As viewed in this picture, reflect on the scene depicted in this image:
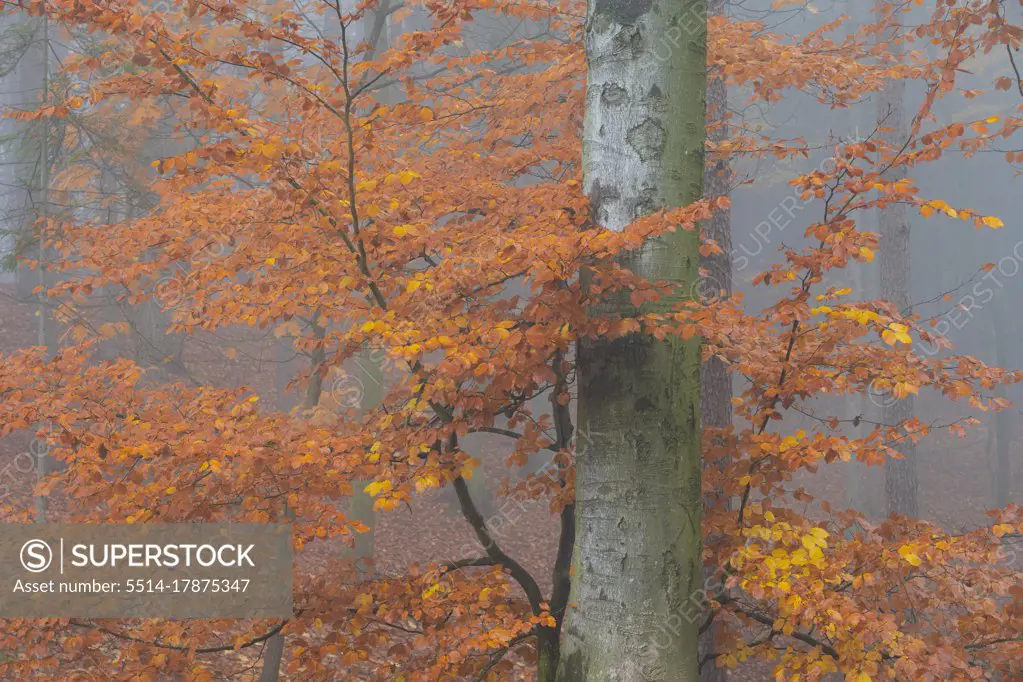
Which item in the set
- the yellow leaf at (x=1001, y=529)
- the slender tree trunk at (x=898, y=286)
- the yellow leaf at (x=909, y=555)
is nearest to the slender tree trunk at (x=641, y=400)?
the yellow leaf at (x=909, y=555)

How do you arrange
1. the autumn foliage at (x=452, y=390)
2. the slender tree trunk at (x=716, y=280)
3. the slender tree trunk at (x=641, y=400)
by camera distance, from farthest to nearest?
the slender tree trunk at (x=716, y=280) < the slender tree trunk at (x=641, y=400) < the autumn foliage at (x=452, y=390)

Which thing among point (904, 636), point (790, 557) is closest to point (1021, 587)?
point (904, 636)

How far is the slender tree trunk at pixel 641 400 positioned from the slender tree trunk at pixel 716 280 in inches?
123

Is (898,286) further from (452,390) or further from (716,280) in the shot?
(452,390)

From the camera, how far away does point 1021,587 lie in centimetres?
388

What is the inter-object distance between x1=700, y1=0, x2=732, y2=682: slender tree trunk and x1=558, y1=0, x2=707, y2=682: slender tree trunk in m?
3.13

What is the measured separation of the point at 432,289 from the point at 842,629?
2375 millimetres

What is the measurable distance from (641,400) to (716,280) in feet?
12.4

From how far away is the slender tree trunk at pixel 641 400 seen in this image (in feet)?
12.2

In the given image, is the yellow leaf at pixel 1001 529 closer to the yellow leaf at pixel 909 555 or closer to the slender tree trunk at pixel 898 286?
the yellow leaf at pixel 909 555

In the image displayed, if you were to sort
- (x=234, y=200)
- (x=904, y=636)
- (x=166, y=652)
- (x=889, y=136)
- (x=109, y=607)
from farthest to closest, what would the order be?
1. (x=889, y=136)
2. (x=234, y=200)
3. (x=109, y=607)
4. (x=166, y=652)
5. (x=904, y=636)

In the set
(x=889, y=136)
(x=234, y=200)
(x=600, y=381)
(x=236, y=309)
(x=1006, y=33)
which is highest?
(x=889, y=136)

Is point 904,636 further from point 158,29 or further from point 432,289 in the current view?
point 158,29

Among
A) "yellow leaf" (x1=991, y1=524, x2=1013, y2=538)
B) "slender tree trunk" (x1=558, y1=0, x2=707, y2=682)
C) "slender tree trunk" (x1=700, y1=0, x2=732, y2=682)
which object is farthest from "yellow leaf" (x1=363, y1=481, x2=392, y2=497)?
"slender tree trunk" (x1=700, y1=0, x2=732, y2=682)
